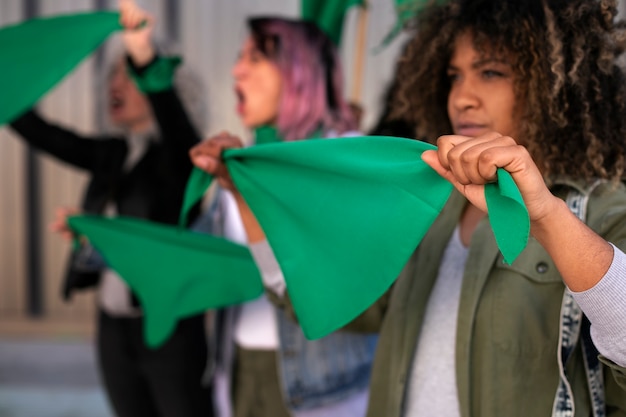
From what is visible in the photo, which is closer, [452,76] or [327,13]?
[452,76]

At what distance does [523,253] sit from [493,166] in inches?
13.1

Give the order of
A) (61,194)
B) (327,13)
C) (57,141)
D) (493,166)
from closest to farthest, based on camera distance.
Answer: (493,166) → (327,13) → (57,141) → (61,194)

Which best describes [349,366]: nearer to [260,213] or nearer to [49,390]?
[260,213]

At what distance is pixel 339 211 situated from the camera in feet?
4.90

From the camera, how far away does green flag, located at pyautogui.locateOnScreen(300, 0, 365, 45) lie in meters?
2.74

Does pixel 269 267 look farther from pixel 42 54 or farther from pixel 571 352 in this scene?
pixel 42 54

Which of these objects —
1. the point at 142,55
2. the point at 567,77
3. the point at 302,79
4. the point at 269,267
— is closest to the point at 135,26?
the point at 142,55

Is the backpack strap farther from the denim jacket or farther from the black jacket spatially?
the black jacket

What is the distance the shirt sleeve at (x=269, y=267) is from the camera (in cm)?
177

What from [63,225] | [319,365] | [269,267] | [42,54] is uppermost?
[42,54]

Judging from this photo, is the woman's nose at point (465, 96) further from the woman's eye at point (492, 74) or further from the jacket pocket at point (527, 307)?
the jacket pocket at point (527, 307)

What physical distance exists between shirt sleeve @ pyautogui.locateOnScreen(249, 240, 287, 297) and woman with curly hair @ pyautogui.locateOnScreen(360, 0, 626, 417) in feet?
0.89

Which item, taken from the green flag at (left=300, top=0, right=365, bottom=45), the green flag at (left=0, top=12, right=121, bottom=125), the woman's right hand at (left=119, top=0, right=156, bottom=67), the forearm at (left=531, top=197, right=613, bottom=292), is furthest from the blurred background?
the forearm at (left=531, top=197, right=613, bottom=292)

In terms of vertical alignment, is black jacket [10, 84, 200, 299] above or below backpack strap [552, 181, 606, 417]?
above
